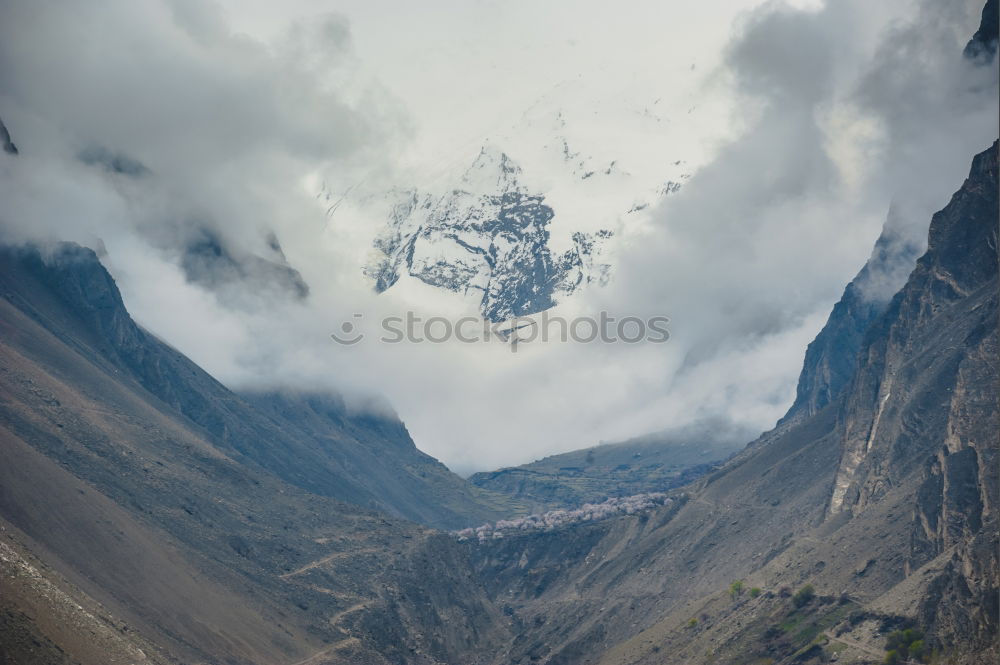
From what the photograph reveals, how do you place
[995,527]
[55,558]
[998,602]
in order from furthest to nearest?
1. [55,558]
2. [995,527]
3. [998,602]

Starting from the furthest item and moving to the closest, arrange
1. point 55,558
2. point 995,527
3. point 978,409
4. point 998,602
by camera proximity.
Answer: point 978,409 → point 55,558 → point 995,527 → point 998,602

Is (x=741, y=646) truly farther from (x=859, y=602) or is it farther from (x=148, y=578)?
(x=148, y=578)

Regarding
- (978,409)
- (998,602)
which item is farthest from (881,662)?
(978,409)

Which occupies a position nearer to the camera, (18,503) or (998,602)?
(998,602)

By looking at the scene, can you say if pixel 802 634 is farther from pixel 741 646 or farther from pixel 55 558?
pixel 55 558

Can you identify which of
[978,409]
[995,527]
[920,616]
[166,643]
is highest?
[978,409]

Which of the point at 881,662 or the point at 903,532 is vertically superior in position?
the point at 903,532

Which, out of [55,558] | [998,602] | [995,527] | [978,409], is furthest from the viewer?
[978,409]

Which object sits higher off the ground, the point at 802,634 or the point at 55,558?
the point at 802,634

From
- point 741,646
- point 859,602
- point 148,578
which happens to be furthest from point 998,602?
point 148,578
